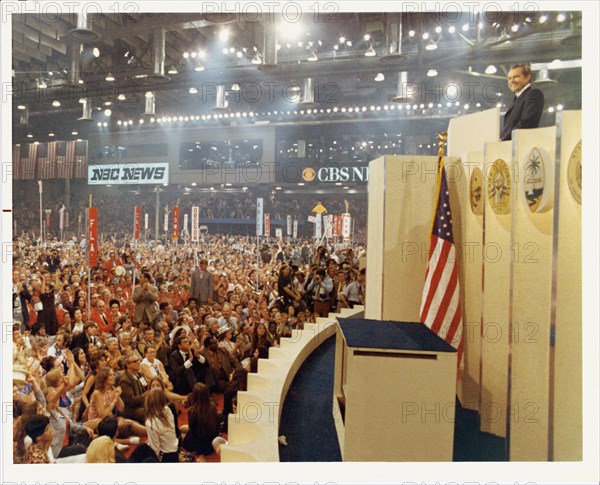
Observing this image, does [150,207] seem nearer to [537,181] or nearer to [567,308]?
[537,181]

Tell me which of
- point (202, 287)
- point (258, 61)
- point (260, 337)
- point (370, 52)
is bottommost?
point (260, 337)

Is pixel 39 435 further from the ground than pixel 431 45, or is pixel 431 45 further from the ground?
pixel 431 45

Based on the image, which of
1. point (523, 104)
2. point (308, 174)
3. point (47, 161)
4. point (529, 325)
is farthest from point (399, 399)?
point (308, 174)

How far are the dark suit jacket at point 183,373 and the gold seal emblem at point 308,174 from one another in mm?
2591

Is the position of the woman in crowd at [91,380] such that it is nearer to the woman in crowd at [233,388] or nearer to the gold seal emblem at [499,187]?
the woman in crowd at [233,388]

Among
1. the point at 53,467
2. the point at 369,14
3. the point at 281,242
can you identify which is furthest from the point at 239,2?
the point at 281,242

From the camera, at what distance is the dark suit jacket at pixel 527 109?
2584mm

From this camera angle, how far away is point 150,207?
664 cm

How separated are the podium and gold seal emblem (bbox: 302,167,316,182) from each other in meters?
3.21

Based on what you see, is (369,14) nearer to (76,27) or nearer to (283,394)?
(76,27)

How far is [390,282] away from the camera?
324cm

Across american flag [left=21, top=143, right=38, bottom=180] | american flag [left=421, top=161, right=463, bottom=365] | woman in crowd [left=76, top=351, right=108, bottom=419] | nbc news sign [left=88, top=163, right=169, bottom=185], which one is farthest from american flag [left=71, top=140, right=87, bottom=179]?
american flag [left=421, top=161, right=463, bottom=365]

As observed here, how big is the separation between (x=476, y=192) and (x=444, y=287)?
0.63 m

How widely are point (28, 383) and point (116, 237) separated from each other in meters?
3.27
